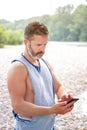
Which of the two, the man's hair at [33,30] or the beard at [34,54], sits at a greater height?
the man's hair at [33,30]

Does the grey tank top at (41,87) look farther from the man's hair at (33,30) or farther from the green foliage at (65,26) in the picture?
the green foliage at (65,26)

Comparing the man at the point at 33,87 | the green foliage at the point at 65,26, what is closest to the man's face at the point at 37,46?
the man at the point at 33,87

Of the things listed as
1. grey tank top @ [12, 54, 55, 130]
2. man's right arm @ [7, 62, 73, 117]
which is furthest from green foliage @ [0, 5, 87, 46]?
man's right arm @ [7, 62, 73, 117]

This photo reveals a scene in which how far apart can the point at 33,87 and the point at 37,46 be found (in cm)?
18

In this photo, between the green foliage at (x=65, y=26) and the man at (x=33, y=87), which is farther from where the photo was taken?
the green foliage at (x=65, y=26)

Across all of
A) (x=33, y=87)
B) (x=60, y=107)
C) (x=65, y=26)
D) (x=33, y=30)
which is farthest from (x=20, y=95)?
(x=65, y=26)

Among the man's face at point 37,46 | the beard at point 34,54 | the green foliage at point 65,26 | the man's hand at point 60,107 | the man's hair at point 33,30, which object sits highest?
the man's hair at point 33,30

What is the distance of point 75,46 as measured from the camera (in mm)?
19281

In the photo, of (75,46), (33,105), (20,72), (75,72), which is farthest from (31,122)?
(75,46)

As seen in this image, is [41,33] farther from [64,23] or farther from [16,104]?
[64,23]

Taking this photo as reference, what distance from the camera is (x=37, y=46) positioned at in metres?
1.47

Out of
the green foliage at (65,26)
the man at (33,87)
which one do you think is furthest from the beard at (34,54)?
the green foliage at (65,26)

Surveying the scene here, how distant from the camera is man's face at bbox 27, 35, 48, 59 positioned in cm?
146

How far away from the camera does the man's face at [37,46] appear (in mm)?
1462
